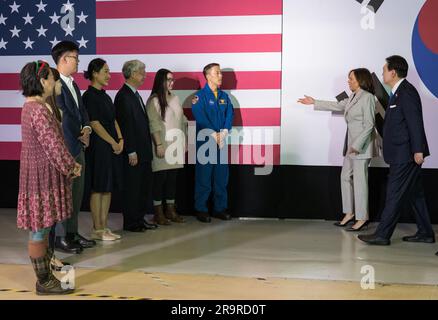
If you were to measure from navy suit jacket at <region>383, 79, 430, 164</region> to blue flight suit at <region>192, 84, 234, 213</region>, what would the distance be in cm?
180

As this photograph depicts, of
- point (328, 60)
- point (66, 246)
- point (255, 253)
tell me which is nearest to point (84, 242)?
point (66, 246)

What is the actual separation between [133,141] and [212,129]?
1086 millimetres

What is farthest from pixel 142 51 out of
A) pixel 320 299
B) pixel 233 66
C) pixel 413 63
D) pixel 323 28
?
pixel 320 299

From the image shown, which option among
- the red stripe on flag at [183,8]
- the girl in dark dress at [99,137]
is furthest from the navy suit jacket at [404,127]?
the girl in dark dress at [99,137]

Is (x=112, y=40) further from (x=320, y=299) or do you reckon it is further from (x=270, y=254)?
(x=320, y=299)

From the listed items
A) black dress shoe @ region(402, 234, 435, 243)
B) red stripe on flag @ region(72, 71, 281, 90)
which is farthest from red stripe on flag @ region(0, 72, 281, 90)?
black dress shoe @ region(402, 234, 435, 243)

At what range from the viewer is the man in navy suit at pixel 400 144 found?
5.04 meters

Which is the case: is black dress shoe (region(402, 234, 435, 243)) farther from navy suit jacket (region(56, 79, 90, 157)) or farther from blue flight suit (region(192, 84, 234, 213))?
navy suit jacket (region(56, 79, 90, 157))

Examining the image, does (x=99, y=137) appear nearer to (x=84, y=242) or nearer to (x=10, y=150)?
(x=84, y=242)

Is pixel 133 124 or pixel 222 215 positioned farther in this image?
pixel 222 215

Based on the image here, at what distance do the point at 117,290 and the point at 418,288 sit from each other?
1.93m

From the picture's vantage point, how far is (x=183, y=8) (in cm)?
659

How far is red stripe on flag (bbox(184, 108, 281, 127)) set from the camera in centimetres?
652

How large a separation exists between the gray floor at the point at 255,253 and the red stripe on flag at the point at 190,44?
1.86 meters
